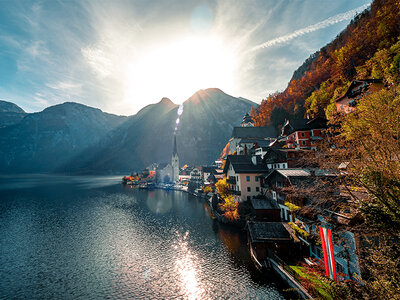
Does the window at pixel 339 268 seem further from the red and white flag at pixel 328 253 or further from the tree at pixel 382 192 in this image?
the tree at pixel 382 192

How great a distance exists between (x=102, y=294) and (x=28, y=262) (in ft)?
59.2

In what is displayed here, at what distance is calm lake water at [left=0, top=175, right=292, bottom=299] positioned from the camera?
819 inches

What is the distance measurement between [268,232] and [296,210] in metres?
7.62

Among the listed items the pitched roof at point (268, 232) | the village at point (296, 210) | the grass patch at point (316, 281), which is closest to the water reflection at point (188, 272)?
the village at point (296, 210)

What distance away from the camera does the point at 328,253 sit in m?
17.1

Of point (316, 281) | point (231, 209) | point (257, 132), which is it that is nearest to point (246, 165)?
point (231, 209)

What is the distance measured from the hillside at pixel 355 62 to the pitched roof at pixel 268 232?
27576mm

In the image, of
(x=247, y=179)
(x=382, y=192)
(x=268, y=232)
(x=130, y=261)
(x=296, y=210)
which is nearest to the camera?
(x=382, y=192)

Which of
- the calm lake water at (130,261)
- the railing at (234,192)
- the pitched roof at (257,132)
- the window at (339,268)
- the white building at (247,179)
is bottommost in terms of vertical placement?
the calm lake water at (130,261)

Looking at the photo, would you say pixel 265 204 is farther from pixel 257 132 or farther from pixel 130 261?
pixel 257 132

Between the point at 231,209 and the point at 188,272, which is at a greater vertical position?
the point at 231,209

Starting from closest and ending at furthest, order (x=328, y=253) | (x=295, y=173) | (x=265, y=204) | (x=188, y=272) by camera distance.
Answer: (x=328, y=253)
(x=188, y=272)
(x=295, y=173)
(x=265, y=204)

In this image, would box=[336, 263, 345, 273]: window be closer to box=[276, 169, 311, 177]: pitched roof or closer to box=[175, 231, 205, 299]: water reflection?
box=[276, 169, 311, 177]: pitched roof

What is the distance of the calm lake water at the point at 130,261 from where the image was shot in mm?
20812
